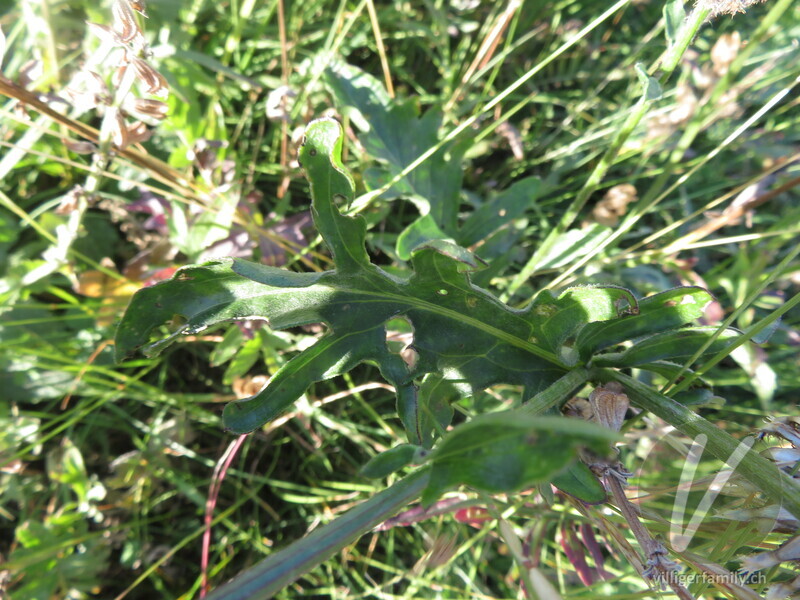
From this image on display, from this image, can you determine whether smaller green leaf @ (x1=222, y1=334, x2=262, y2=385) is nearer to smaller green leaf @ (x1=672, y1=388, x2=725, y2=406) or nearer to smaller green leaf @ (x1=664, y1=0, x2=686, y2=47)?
smaller green leaf @ (x1=672, y1=388, x2=725, y2=406)

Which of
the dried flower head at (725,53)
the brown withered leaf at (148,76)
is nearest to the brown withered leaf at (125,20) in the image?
the brown withered leaf at (148,76)

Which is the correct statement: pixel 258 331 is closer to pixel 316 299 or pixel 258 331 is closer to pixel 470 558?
pixel 316 299

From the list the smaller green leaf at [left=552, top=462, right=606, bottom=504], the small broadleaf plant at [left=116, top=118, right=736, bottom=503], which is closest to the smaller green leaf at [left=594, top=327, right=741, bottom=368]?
the small broadleaf plant at [left=116, top=118, right=736, bottom=503]

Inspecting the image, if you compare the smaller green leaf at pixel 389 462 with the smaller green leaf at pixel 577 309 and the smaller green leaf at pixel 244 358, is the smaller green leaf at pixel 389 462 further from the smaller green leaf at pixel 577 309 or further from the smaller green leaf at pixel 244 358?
the smaller green leaf at pixel 244 358

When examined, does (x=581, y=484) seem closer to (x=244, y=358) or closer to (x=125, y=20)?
(x=244, y=358)

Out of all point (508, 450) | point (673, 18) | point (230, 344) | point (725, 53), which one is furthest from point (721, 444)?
point (725, 53)
